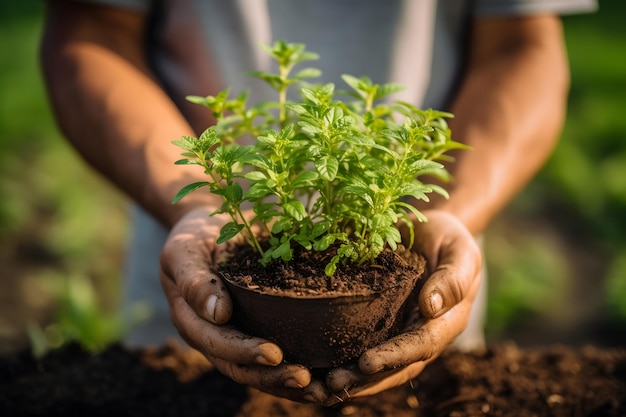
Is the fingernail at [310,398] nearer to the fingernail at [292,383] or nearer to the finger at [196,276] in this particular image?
the fingernail at [292,383]

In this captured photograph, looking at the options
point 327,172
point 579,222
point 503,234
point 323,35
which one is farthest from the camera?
point 579,222

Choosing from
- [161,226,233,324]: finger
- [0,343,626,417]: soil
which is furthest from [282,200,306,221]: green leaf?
[0,343,626,417]: soil

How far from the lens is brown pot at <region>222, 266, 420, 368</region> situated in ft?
5.16

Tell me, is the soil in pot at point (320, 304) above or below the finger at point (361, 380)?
above

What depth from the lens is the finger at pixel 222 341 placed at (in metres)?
1.58

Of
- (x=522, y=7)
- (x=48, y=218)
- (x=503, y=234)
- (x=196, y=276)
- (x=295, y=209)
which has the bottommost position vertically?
(x=48, y=218)

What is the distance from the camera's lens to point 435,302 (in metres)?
1.64

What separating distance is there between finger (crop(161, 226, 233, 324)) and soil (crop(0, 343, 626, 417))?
0.50 metres

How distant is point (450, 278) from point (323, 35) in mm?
1332

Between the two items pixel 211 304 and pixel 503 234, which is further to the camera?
pixel 503 234

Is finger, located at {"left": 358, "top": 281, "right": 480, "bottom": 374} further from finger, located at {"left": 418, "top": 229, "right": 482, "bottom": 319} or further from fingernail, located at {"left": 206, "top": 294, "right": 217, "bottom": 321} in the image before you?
fingernail, located at {"left": 206, "top": 294, "right": 217, "bottom": 321}

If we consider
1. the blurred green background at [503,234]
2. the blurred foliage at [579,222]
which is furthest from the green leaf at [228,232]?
the blurred foliage at [579,222]

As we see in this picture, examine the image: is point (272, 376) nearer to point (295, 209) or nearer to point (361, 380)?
point (361, 380)

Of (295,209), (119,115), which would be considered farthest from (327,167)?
(119,115)
